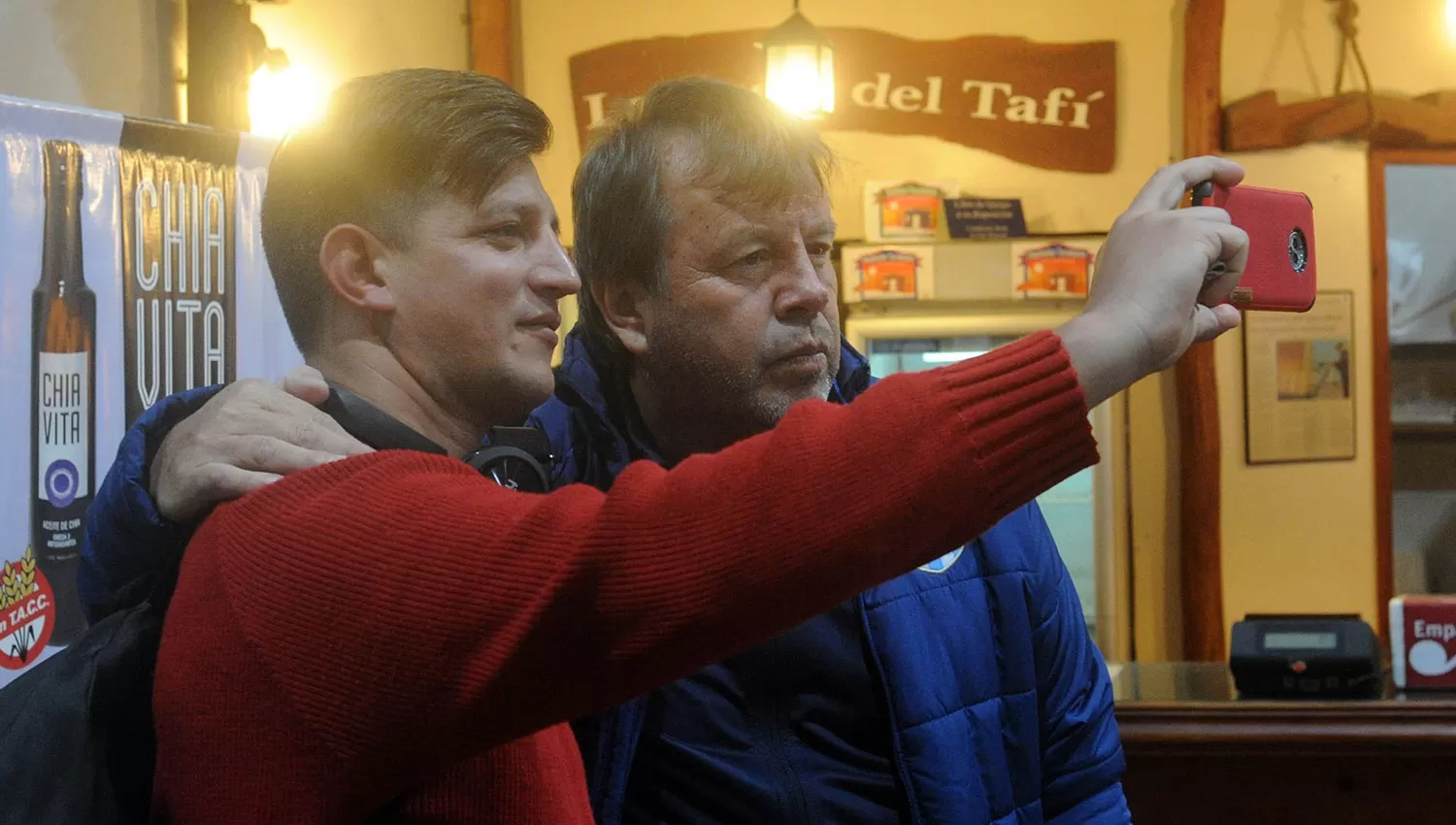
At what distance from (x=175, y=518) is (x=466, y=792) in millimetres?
313

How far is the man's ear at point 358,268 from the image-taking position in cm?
98

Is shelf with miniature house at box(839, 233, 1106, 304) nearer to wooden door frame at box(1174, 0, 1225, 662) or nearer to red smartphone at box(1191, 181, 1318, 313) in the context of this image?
wooden door frame at box(1174, 0, 1225, 662)

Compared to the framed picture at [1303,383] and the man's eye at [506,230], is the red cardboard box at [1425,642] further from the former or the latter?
the framed picture at [1303,383]

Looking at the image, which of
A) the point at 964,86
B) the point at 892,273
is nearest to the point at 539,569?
the point at 892,273

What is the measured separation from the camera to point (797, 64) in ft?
13.4

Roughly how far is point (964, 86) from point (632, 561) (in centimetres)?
429

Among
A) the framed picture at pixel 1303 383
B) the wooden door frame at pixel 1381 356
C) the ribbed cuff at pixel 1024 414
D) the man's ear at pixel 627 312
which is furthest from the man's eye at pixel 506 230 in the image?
the wooden door frame at pixel 1381 356

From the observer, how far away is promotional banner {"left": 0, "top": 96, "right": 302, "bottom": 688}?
2008 millimetres

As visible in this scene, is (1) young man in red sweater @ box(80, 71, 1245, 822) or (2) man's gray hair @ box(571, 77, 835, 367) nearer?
(1) young man in red sweater @ box(80, 71, 1245, 822)

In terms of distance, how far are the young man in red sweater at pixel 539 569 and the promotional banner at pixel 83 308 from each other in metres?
1.41

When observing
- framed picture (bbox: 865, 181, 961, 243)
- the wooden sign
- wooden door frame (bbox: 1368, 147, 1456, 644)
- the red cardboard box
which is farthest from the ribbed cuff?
wooden door frame (bbox: 1368, 147, 1456, 644)

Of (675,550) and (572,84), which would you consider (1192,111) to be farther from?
(675,550)

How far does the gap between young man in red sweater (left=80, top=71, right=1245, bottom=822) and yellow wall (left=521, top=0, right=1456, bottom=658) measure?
13.1 ft

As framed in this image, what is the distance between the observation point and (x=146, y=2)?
9.04 feet
